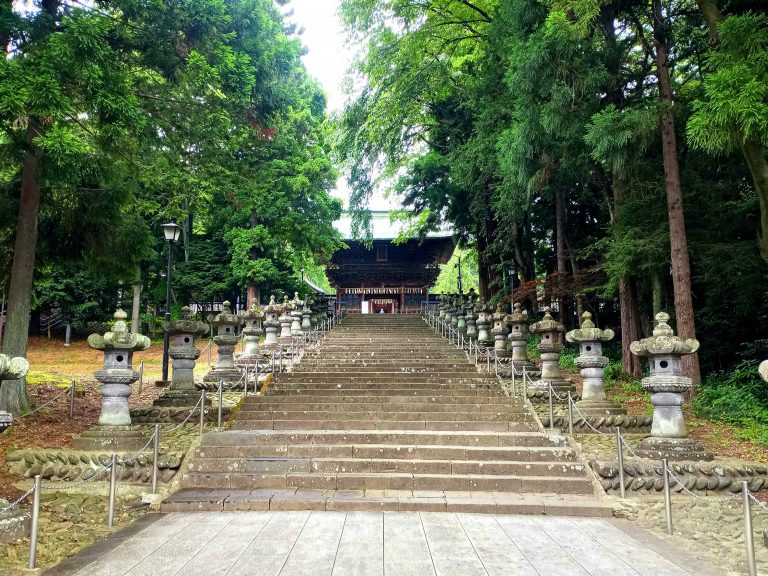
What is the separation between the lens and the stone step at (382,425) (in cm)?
838

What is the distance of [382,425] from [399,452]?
1.29m

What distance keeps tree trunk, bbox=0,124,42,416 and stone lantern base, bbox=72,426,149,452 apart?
2.04 meters

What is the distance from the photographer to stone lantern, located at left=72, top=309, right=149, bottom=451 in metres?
7.28

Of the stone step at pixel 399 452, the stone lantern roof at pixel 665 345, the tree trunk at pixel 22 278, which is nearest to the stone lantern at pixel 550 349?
the stone lantern roof at pixel 665 345

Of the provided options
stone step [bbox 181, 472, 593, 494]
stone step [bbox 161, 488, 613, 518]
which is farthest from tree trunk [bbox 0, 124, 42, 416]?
stone step [bbox 161, 488, 613, 518]

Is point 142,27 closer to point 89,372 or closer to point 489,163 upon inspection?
point 489,163

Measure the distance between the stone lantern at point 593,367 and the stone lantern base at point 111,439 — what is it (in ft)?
22.9

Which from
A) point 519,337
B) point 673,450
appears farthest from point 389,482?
point 519,337

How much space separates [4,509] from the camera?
4.49m

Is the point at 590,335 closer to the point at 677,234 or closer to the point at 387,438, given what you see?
the point at 677,234

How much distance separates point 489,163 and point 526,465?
8835 mm

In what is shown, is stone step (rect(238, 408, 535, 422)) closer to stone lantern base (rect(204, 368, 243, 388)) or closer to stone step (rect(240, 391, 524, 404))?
stone step (rect(240, 391, 524, 404))

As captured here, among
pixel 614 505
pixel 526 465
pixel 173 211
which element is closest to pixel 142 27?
pixel 173 211

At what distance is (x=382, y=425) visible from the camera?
8578 millimetres
